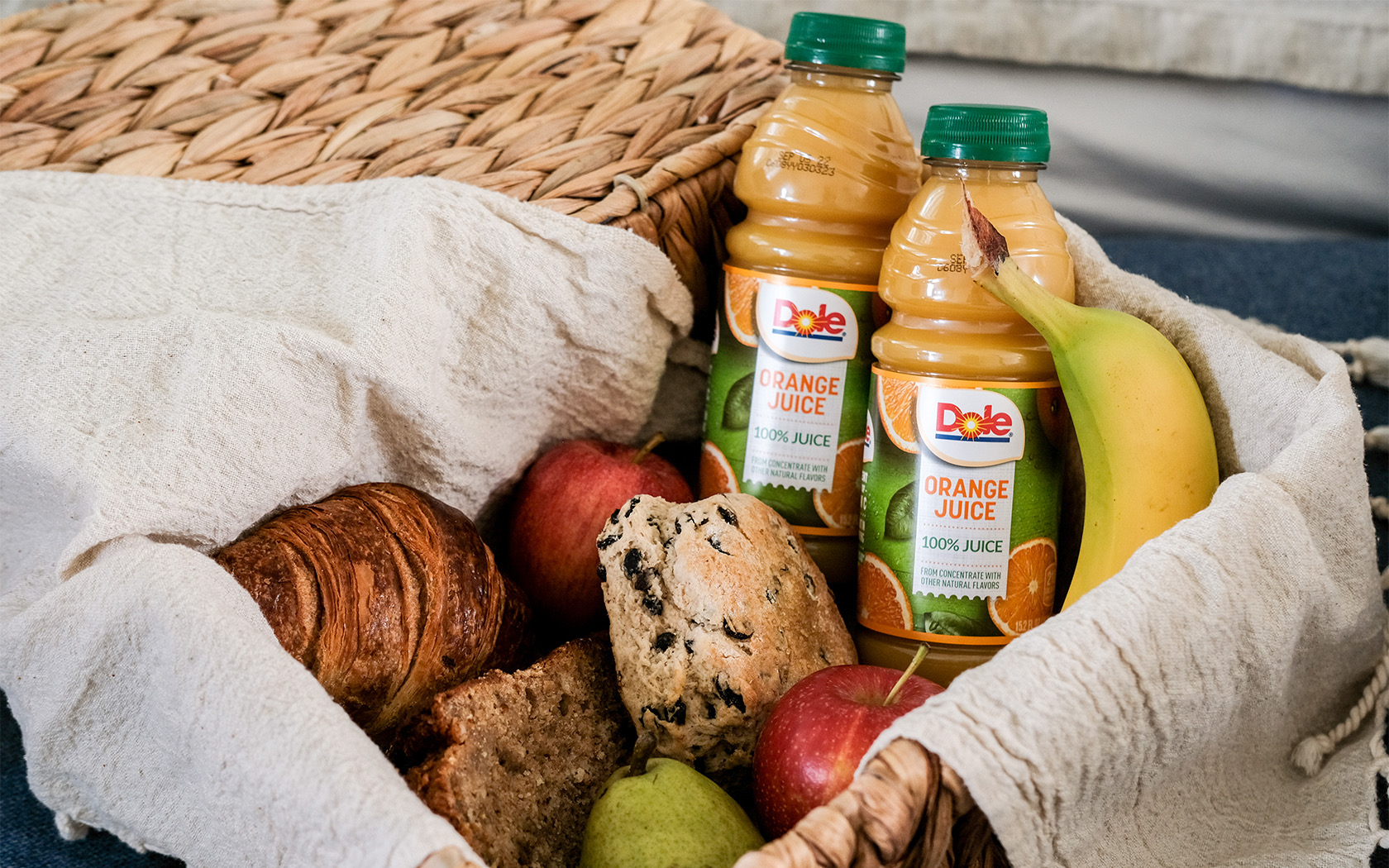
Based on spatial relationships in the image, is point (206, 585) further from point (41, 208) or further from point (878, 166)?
point (878, 166)

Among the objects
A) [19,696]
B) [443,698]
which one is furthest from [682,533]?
[19,696]

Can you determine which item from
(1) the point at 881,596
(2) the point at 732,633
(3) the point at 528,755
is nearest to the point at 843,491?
(1) the point at 881,596

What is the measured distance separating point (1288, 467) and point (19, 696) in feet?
2.60

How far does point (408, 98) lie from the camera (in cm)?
95

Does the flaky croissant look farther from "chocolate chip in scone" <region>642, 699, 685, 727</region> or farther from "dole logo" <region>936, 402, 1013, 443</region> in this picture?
"dole logo" <region>936, 402, 1013, 443</region>

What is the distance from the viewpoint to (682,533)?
2.50 ft

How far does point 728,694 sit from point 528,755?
13cm

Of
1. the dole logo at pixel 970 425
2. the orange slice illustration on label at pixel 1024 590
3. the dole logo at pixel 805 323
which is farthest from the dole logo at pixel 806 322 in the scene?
the orange slice illustration on label at pixel 1024 590

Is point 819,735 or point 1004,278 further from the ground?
point 1004,278

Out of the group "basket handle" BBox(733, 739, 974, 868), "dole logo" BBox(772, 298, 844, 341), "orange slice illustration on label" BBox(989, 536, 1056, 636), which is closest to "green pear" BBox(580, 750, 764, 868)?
"basket handle" BBox(733, 739, 974, 868)

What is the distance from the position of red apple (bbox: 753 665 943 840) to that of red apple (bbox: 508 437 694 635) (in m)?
0.22

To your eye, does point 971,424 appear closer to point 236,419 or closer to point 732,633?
point 732,633

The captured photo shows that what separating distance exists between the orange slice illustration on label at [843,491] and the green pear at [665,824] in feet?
0.89

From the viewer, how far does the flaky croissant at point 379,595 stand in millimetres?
687
